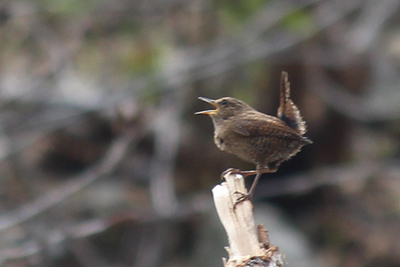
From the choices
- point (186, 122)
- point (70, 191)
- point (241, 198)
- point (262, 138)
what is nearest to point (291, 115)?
point (262, 138)

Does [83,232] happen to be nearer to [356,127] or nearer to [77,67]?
[77,67]

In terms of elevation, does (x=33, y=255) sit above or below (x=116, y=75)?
below

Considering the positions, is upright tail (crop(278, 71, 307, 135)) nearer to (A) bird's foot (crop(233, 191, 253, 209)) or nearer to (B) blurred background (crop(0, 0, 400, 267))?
(A) bird's foot (crop(233, 191, 253, 209))

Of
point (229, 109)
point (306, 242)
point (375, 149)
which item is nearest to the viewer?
point (229, 109)

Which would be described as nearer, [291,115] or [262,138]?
[262,138]

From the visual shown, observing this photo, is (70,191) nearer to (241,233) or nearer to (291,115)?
(291,115)

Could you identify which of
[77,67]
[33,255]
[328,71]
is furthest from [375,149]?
[33,255]

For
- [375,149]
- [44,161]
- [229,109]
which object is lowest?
[229,109]

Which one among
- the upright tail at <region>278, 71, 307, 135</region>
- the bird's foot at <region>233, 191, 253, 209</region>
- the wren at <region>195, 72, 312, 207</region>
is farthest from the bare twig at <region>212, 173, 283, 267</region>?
the upright tail at <region>278, 71, 307, 135</region>

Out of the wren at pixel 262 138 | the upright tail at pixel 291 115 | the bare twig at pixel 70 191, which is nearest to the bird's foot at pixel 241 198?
the wren at pixel 262 138
